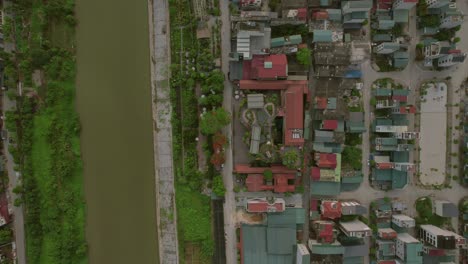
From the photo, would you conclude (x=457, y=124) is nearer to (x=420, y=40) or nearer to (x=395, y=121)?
(x=395, y=121)

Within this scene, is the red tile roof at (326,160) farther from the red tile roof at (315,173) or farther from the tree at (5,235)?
the tree at (5,235)

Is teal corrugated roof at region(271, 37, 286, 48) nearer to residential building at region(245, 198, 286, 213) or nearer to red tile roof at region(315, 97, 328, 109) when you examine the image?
red tile roof at region(315, 97, 328, 109)

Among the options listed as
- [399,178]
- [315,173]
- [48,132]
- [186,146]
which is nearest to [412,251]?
[399,178]

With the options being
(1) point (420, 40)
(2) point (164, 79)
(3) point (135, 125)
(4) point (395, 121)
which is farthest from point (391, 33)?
(3) point (135, 125)

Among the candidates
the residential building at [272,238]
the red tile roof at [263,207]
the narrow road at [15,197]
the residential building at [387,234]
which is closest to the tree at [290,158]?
the red tile roof at [263,207]

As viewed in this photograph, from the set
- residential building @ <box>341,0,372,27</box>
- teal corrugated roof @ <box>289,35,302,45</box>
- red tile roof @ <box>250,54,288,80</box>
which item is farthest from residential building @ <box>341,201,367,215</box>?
residential building @ <box>341,0,372,27</box>

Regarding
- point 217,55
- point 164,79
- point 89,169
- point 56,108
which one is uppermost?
point 217,55

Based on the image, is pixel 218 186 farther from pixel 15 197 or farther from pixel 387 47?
pixel 15 197
